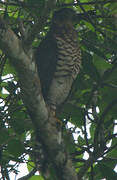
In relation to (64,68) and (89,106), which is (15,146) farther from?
(64,68)

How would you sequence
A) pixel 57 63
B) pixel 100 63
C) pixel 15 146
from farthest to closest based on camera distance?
pixel 57 63, pixel 15 146, pixel 100 63

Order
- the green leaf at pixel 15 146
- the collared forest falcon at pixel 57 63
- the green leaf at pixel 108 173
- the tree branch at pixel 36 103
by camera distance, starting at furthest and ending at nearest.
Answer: the collared forest falcon at pixel 57 63 < the green leaf at pixel 108 173 < the green leaf at pixel 15 146 < the tree branch at pixel 36 103

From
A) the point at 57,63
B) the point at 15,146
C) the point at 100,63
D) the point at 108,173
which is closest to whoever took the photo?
the point at 100,63

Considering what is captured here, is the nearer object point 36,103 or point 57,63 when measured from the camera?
point 36,103

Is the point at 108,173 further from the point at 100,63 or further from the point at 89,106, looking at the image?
the point at 100,63

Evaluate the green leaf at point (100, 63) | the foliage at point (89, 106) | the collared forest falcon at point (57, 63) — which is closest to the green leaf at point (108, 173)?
the foliage at point (89, 106)

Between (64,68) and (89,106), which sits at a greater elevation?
(64,68)

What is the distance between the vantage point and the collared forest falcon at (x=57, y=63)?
4211 mm

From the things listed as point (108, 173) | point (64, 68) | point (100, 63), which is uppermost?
point (64, 68)

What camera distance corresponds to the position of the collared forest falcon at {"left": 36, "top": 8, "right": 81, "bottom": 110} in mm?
4211

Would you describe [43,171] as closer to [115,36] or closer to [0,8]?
[115,36]

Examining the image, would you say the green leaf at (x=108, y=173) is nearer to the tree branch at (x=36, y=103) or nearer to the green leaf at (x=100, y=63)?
the tree branch at (x=36, y=103)

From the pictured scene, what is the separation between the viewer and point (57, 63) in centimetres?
425

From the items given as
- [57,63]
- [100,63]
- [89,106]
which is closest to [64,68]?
Answer: [57,63]
